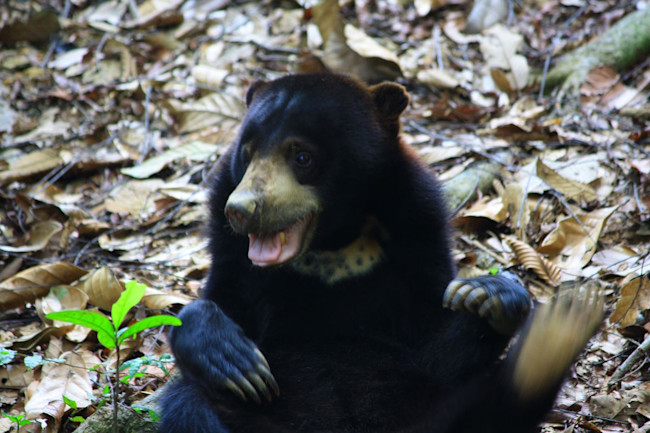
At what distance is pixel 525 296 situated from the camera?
3062 mm

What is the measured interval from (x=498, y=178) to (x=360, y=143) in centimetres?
210

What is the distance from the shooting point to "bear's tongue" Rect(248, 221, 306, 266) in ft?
10.7

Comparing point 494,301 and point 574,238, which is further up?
point 494,301

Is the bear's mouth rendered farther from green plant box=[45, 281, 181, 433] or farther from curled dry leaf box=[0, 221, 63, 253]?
curled dry leaf box=[0, 221, 63, 253]

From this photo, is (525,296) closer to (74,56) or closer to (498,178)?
(498,178)

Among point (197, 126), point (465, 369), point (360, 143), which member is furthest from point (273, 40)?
point (465, 369)

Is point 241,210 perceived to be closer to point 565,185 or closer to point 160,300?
point 160,300

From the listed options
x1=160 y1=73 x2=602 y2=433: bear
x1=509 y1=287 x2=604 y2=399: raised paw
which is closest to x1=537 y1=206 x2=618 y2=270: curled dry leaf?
x1=160 y1=73 x2=602 y2=433: bear

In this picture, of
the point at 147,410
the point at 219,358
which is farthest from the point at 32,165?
the point at 219,358

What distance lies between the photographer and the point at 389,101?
3783mm

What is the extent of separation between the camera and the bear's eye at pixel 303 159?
344 centimetres

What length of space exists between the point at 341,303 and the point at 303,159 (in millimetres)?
725

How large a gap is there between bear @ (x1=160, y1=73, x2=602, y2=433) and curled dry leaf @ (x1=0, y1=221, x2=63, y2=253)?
1905mm

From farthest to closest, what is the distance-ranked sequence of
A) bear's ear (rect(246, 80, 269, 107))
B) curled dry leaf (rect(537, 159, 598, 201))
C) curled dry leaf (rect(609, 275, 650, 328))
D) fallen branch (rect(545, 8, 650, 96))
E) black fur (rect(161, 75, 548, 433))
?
fallen branch (rect(545, 8, 650, 96)), curled dry leaf (rect(537, 159, 598, 201)), bear's ear (rect(246, 80, 269, 107)), curled dry leaf (rect(609, 275, 650, 328)), black fur (rect(161, 75, 548, 433))
